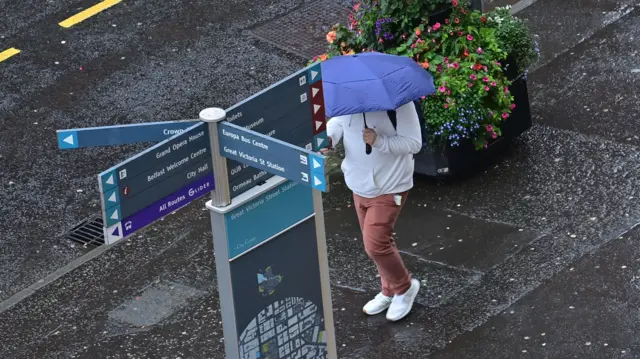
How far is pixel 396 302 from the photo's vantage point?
7.73m

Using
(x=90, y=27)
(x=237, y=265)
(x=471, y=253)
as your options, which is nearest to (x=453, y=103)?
(x=471, y=253)

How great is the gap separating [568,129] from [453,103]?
137 cm

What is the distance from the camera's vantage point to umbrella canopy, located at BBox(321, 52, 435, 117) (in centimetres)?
684

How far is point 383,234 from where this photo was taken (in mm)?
7418

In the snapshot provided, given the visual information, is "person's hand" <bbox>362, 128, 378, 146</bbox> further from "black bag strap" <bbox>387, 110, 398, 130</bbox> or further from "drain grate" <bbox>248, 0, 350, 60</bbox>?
"drain grate" <bbox>248, 0, 350, 60</bbox>

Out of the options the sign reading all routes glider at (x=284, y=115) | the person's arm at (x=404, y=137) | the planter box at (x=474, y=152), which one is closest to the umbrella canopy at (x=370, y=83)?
the person's arm at (x=404, y=137)

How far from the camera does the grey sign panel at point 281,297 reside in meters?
5.91

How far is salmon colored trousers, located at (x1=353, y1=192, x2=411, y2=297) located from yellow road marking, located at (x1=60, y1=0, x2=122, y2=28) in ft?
19.5

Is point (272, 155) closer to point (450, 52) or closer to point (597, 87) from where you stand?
point (450, 52)

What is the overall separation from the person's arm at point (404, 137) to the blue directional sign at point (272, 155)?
1.73 meters

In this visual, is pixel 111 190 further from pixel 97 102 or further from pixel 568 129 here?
pixel 97 102

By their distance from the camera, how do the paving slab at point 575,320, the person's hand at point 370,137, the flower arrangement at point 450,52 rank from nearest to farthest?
the person's hand at point 370,137, the paving slab at point 575,320, the flower arrangement at point 450,52

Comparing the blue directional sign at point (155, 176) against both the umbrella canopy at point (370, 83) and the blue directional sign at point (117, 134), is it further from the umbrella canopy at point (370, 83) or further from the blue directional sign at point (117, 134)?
the umbrella canopy at point (370, 83)

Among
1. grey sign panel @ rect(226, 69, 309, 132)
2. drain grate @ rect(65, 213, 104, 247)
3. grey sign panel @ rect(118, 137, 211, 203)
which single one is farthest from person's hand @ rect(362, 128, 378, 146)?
drain grate @ rect(65, 213, 104, 247)
